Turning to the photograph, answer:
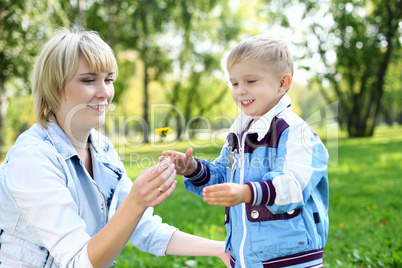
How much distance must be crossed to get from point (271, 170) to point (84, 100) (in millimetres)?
1130

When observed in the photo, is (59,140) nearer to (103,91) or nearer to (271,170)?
(103,91)

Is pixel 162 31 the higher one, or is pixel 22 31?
pixel 162 31

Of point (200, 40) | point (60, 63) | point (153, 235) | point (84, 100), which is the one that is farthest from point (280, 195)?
point (200, 40)

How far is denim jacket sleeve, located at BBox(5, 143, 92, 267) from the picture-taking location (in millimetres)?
1810

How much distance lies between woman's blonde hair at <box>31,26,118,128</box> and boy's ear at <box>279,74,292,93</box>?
1008mm

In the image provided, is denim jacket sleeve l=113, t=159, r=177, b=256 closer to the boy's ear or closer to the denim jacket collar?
the denim jacket collar

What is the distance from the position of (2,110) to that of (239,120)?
15.1m

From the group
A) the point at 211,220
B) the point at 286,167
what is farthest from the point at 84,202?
the point at 211,220

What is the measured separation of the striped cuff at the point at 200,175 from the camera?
220 centimetres

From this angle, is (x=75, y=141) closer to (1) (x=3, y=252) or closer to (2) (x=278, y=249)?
(1) (x=3, y=252)

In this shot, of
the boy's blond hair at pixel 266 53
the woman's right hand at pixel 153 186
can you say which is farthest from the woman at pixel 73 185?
the boy's blond hair at pixel 266 53

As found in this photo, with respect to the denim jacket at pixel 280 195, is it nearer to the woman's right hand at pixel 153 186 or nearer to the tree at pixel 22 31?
the woman's right hand at pixel 153 186

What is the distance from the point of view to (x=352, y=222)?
15.2 feet

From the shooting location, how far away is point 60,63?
2.04 m
